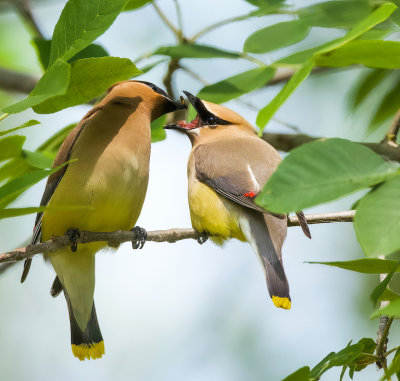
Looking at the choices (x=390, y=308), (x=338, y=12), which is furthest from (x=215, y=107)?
(x=390, y=308)

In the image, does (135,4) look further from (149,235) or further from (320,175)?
(320,175)

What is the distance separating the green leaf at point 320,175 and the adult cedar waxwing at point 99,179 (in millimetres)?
1806

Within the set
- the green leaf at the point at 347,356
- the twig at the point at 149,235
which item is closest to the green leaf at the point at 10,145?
the twig at the point at 149,235

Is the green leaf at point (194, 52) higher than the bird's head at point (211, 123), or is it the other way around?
the green leaf at point (194, 52)

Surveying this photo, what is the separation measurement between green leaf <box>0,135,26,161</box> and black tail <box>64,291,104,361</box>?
2.03m

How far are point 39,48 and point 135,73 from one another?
1295 mm

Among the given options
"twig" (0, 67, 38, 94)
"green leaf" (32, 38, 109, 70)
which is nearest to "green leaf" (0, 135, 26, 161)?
"green leaf" (32, 38, 109, 70)

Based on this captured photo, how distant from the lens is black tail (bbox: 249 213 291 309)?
3.02m

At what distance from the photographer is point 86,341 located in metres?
4.03

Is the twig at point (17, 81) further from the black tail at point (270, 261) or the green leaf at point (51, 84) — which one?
the green leaf at point (51, 84)

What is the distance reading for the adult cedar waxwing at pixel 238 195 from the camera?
3344 millimetres

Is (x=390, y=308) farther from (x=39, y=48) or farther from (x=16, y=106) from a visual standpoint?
(x=39, y=48)

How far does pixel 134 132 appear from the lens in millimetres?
3439

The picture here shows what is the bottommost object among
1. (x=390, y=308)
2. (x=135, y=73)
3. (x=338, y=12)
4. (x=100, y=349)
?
(x=100, y=349)
